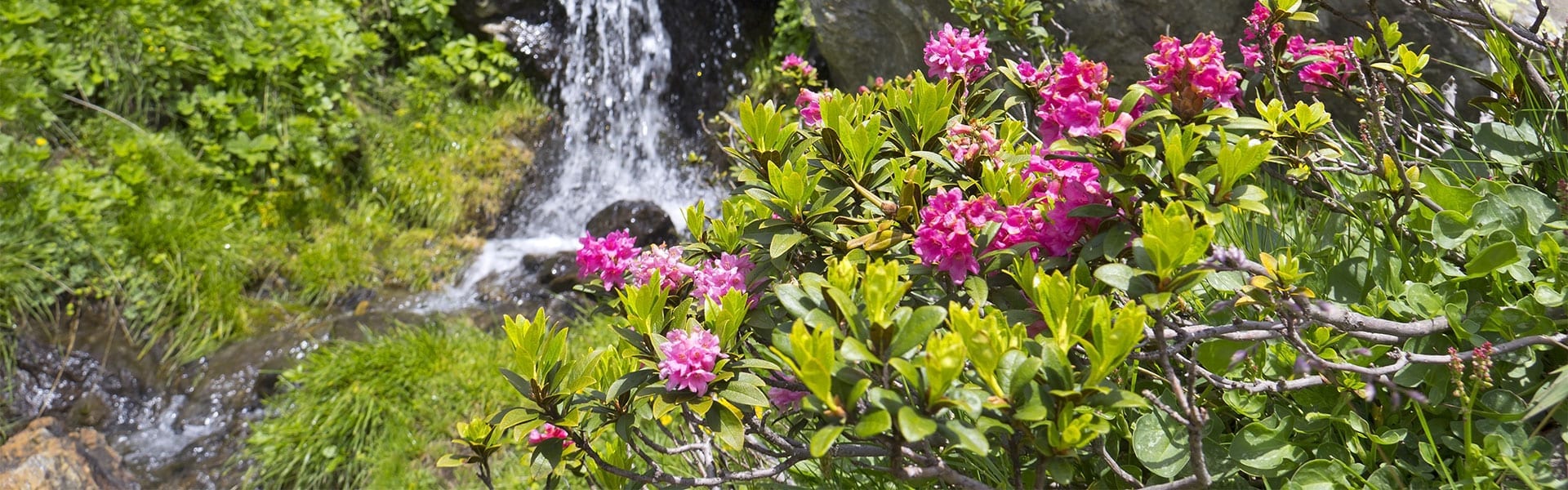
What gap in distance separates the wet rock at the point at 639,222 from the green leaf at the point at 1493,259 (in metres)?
4.03

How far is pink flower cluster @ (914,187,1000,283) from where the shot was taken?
134 centimetres

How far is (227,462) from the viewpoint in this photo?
4129mm

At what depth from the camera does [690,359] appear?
1.29m

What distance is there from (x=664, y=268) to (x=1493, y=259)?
124 cm

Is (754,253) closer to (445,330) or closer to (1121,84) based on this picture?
(1121,84)

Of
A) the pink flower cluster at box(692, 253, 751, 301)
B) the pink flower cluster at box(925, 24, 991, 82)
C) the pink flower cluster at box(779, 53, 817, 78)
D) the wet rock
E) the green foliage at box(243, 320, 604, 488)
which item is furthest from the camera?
the wet rock

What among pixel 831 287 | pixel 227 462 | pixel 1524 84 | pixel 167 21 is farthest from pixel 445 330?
pixel 1524 84

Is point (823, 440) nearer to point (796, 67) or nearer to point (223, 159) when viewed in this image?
point (796, 67)

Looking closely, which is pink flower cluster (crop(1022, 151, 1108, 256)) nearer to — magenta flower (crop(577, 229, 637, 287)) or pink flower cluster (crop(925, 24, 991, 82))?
pink flower cluster (crop(925, 24, 991, 82))

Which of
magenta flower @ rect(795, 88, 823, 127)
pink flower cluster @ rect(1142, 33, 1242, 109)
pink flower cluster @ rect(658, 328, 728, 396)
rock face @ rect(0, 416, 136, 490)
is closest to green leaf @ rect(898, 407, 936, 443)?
pink flower cluster @ rect(658, 328, 728, 396)

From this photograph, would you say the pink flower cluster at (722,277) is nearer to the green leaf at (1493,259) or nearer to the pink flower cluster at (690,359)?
the pink flower cluster at (690,359)

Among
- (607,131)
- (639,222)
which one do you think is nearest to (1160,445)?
(639,222)

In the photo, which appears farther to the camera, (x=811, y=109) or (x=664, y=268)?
(x=811, y=109)

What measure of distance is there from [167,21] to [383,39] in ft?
4.04
